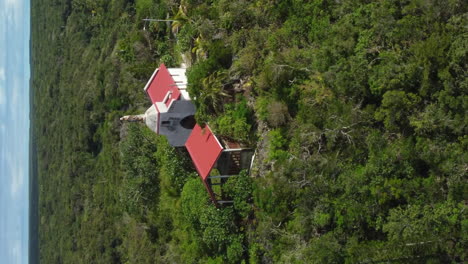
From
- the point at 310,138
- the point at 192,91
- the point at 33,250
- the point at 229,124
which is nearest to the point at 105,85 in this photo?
the point at 192,91

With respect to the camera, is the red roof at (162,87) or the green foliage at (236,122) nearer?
the green foliage at (236,122)

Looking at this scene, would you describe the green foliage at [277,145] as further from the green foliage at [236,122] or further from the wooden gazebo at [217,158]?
the wooden gazebo at [217,158]

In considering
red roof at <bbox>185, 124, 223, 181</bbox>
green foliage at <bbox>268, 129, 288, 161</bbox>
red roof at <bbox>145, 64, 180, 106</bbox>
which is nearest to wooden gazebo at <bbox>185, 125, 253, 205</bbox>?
red roof at <bbox>185, 124, 223, 181</bbox>

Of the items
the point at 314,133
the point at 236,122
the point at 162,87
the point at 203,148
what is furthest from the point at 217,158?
the point at 162,87

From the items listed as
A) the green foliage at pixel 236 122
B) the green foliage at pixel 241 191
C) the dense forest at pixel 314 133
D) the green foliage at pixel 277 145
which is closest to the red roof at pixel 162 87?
the dense forest at pixel 314 133

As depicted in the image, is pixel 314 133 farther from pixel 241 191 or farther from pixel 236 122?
pixel 241 191
